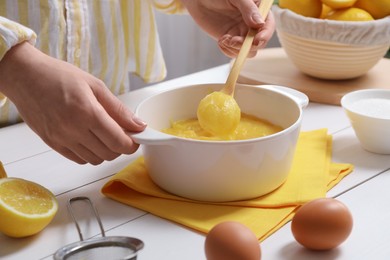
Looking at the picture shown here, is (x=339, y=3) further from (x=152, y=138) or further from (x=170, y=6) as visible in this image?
(x=152, y=138)

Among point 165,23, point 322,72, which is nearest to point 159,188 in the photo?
point 322,72

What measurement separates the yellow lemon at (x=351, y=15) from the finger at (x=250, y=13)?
266 millimetres

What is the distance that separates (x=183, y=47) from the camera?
84.7 inches

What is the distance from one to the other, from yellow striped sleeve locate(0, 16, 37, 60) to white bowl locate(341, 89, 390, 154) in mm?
527

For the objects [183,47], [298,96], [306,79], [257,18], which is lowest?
[183,47]

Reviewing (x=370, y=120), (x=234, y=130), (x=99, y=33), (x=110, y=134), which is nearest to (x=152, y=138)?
(x=110, y=134)

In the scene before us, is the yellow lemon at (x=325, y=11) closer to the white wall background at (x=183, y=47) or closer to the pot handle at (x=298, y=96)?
the pot handle at (x=298, y=96)

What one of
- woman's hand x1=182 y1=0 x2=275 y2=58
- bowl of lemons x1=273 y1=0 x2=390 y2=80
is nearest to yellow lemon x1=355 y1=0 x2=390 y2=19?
bowl of lemons x1=273 y1=0 x2=390 y2=80

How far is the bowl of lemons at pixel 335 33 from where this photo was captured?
124cm

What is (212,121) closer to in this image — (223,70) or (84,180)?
(84,180)

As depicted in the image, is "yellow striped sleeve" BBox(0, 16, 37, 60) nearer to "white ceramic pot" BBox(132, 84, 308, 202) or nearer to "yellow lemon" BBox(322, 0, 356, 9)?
"white ceramic pot" BBox(132, 84, 308, 202)

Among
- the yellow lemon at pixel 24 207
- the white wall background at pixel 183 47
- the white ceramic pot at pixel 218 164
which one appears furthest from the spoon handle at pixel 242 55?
the white wall background at pixel 183 47

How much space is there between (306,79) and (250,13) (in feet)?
1.18

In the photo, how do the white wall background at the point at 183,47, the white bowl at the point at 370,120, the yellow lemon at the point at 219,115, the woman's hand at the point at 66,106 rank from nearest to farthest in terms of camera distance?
the woman's hand at the point at 66,106
the yellow lemon at the point at 219,115
the white bowl at the point at 370,120
the white wall background at the point at 183,47
